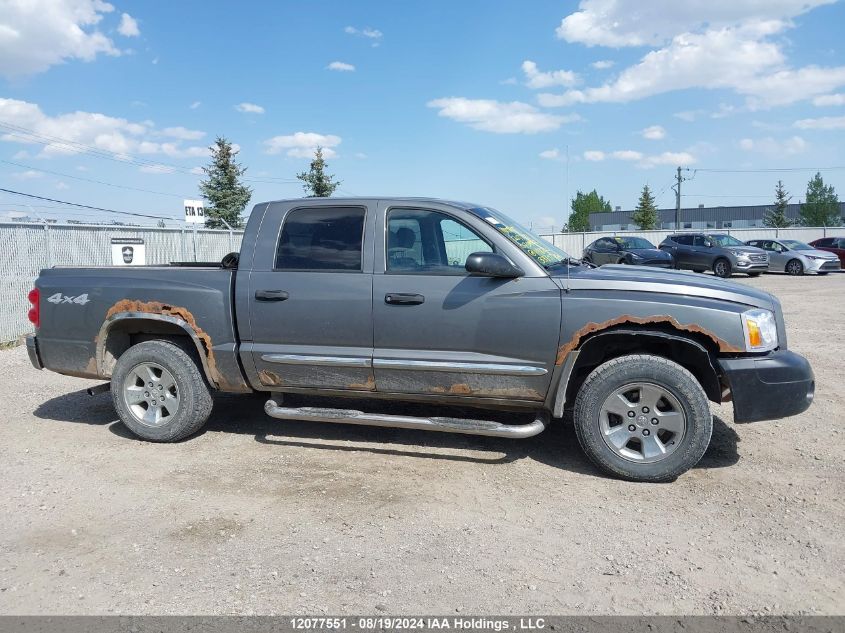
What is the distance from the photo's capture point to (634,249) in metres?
24.5

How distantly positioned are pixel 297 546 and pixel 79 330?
3014 mm

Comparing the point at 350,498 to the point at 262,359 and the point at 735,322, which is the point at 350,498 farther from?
the point at 735,322

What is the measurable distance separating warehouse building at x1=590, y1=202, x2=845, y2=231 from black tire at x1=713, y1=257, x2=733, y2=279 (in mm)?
44620

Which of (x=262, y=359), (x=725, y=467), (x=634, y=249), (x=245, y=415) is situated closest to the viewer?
(x=725, y=467)

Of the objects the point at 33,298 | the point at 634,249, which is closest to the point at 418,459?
the point at 33,298

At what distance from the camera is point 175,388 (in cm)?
517

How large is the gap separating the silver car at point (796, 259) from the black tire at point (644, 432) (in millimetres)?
23472

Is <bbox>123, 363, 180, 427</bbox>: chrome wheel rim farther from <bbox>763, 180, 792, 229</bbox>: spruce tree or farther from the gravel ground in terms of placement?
<bbox>763, 180, 792, 229</bbox>: spruce tree

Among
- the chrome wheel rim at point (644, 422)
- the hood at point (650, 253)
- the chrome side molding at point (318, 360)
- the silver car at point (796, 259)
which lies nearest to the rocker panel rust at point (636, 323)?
the chrome wheel rim at point (644, 422)

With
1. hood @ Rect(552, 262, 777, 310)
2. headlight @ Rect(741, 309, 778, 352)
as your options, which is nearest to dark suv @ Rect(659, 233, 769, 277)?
hood @ Rect(552, 262, 777, 310)

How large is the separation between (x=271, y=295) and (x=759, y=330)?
11.1 ft

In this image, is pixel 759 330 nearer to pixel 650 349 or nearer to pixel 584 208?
pixel 650 349

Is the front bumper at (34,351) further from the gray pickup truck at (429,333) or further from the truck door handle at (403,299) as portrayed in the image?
the truck door handle at (403,299)

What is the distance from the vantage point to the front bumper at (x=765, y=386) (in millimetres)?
4086
